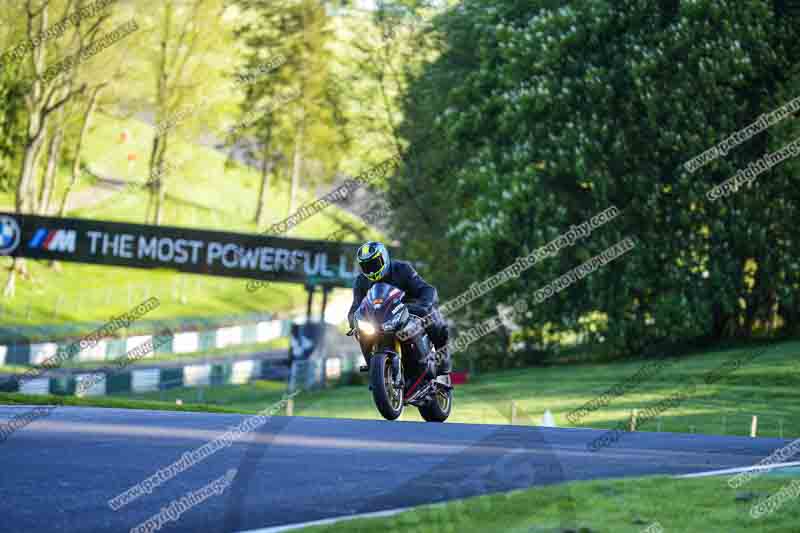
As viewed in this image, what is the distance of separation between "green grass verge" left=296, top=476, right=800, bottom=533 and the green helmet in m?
5.41

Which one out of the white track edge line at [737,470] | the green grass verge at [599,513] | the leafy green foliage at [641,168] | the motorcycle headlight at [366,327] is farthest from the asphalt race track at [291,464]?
the leafy green foliage at [641,168]

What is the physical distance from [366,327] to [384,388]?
2.19 feet

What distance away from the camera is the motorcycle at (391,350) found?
504 inches

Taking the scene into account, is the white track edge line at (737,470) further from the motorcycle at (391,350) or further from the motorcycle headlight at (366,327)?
the motorcycle headlight at (366,327)

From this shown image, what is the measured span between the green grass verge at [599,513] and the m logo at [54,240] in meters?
35.4

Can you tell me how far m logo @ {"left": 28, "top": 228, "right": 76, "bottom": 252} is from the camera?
40938 mm

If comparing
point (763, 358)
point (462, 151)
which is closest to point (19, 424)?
point (763, 358)

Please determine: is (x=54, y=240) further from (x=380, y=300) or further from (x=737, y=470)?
(x=737, y=470)

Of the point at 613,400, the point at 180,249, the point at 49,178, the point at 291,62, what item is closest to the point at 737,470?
the point at 613,400

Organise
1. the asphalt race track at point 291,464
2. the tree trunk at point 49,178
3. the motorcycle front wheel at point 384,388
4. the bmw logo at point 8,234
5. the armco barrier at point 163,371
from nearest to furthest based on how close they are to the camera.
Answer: the asphalt race track at point 291,464, the motorcycle front wheel at point 384,388, the armco barrier at point 163,371, the bmw logo at point 8,234, the tree trunk at point 49,178

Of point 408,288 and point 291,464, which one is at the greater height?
point 408,288

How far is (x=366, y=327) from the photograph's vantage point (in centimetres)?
1295

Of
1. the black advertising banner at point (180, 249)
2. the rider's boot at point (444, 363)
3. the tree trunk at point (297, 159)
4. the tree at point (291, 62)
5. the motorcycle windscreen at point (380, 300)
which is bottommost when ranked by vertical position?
the rider's boot at point (444, 363)

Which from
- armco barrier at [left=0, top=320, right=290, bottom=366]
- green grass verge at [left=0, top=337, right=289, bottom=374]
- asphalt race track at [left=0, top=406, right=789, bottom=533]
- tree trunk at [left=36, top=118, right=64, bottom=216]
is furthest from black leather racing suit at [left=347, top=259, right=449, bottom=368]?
tree trunk at [left=36, top=118, right=64, bottom=216]
